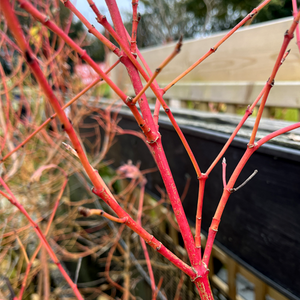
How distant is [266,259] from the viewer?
506 mm

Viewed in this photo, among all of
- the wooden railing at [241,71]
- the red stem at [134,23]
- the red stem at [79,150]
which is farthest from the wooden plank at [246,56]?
the red stem at [79,150]

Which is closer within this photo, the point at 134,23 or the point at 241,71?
the point at 134,23

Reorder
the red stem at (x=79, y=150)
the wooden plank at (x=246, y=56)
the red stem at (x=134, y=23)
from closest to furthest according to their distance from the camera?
the red stem at (x=79, y=150), the red stem at (x=134, y=23), the wooden plank at (x=246, y=56)

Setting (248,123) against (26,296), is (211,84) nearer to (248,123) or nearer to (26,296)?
(248,123)

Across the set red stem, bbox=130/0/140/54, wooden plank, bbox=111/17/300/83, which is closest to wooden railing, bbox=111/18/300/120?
wooden plank, bbox=111/17/300/83

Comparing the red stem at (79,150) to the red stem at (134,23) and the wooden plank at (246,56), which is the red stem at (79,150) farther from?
the wooden plank at (246,56)

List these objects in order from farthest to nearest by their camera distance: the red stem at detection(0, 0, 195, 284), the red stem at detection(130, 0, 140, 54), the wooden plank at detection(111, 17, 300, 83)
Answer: the wooden plank at detection(111, 17, 300, 83)
the red stem at detection(130, 0, 140, 54)
the red stem at detection(0, 0, 195, 284)

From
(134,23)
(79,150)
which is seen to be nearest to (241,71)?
(134,23)

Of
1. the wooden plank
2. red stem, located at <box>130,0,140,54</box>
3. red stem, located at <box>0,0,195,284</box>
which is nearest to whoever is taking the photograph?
red stem, located at <box>0,0,195,284</box>

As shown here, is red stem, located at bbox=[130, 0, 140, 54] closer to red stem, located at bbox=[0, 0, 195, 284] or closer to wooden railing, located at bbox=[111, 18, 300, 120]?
red stem, located at bbox=[0, 0, 195, 284]

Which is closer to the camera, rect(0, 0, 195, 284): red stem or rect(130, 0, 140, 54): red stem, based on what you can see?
rect(0, 0, 195, 284): red stem

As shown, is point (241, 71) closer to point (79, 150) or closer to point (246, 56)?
point (246, 56)

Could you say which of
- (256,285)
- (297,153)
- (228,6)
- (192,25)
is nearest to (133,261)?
(256,285)

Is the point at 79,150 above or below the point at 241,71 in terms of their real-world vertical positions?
above
